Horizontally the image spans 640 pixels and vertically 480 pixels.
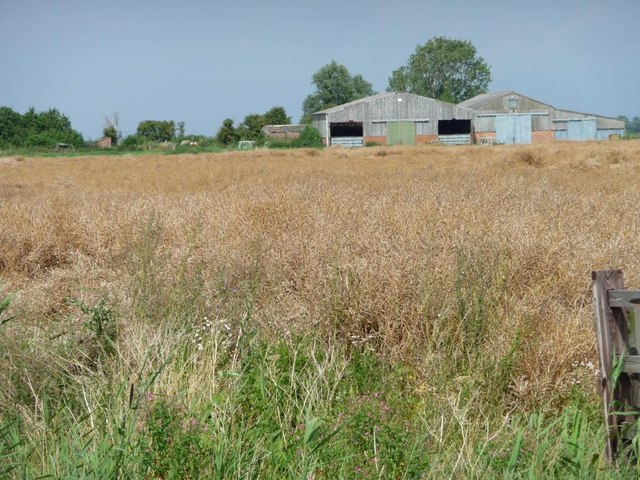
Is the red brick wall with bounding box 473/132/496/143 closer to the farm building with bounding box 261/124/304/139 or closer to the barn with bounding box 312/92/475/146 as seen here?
the barn with bounding box 312/92/475/146

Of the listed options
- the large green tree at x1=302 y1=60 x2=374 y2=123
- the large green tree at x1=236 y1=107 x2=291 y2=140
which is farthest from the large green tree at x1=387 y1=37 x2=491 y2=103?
the large green tree at x1=236 y1=107 x2=291 y2=140

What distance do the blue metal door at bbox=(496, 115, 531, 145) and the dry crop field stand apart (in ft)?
169

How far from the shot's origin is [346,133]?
59281 millimetres

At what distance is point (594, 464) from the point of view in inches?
141

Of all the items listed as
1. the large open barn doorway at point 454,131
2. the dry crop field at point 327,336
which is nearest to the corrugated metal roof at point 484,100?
the large open barn doorway at point 454,131

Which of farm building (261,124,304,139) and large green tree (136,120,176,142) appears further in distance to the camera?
large green tree (136,120,176,142)

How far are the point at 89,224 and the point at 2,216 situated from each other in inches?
55.9

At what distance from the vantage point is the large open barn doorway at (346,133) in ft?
186

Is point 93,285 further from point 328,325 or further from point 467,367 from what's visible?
→ point 467,367

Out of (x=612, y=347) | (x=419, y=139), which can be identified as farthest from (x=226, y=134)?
(x=612, y=347)

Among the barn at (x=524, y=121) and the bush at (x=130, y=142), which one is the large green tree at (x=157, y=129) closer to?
the bush at (x=130, y=142)

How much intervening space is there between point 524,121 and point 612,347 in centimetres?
5833

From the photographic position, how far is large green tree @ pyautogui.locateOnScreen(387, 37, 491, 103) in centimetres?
10394

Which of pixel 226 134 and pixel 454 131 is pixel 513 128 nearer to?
pixel 454 131
